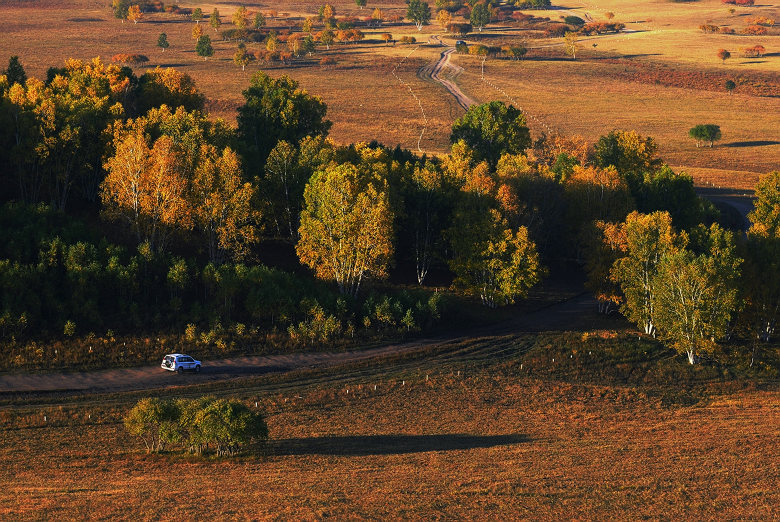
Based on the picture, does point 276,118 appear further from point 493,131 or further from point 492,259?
point 492,259

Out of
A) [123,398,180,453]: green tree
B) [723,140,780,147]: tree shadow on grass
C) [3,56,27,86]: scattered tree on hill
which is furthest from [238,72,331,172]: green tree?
[723,140,780,147]: tree shadow on grass

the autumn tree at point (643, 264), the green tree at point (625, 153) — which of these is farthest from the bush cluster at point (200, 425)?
the green tree at point (625, 153)

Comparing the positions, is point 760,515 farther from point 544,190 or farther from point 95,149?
point 95,149

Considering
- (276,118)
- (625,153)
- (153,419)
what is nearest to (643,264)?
(625,153)

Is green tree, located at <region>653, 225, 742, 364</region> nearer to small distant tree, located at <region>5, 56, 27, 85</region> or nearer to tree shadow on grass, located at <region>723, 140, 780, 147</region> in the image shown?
small distant tree, located at <region>5, 56, 27, 85</region>

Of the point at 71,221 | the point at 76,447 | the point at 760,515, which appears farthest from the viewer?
the point at 71,221

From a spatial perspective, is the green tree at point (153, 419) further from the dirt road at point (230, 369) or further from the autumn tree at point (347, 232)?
the autumn tree at point (347, 232)

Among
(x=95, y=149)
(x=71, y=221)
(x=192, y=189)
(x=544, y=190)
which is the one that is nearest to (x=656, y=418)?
(x=544, y=190)
